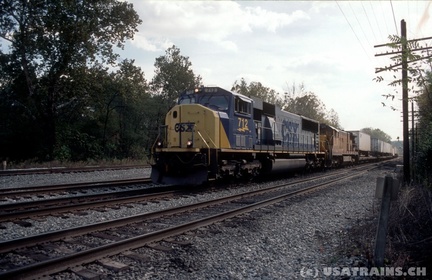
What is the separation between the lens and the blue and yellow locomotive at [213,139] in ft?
39.3

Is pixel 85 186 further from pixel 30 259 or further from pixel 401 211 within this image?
pixel 401 211

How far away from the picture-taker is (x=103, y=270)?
179 inches

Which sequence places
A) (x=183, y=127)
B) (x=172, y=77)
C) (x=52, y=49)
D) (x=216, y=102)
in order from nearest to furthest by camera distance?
(x=183, y=127), (x=216, y=102), (x=52, y=49), (x=172, y=77)

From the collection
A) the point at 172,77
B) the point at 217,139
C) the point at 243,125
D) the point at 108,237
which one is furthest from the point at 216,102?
the point at 172,77

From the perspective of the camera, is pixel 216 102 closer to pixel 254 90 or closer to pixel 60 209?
pixel 60 209

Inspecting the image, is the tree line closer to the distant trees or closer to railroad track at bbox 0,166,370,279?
the distant trees

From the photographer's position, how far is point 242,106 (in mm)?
13805

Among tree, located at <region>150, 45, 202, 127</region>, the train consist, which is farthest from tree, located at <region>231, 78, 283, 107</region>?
the train consist

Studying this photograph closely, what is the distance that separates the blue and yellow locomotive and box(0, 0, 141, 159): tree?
51.9 feet

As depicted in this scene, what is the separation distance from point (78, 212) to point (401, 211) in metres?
6.79

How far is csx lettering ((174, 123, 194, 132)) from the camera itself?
12.4 metres

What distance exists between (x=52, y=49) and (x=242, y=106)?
18222mm

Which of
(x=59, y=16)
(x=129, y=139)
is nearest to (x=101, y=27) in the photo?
(x=59, y=16)

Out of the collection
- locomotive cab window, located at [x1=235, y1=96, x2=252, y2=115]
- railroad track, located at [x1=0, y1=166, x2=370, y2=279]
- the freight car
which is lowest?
railroad track, located at [x1=0, y1=166, x2=370, y2=279]
